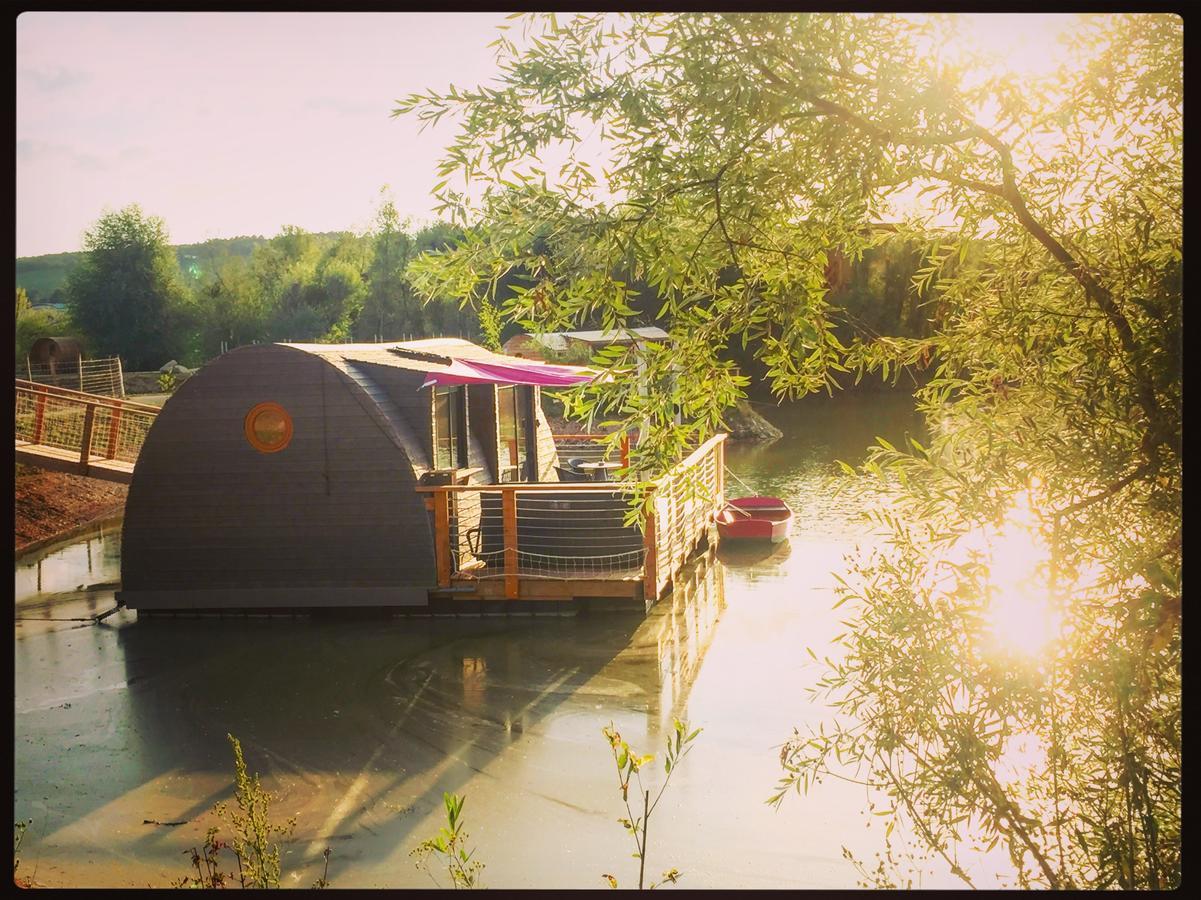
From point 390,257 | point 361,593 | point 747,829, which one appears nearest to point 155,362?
point 390,257

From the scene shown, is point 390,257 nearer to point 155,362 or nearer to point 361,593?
point 155,362

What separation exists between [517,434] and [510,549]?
3.79 m

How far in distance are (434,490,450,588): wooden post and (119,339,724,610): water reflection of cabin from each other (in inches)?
0.6

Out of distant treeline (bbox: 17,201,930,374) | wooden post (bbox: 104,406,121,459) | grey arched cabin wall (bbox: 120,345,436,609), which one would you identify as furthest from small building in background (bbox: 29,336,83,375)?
grey arched cabin wall (bbox: 120,345,436,609)

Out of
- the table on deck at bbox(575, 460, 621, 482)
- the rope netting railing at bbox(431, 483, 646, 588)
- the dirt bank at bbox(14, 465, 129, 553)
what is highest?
the table on deck at bbox(575, 460, 621, 482)

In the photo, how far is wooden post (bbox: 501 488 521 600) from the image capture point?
37.1 ft

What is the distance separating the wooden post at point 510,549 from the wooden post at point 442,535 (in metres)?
0.60

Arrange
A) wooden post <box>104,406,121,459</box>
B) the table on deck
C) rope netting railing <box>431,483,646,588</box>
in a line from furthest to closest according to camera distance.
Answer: wooden post <box>104,406,121,459</box> < the table on deck < rope netting railing <box>431,483,646,588</box>

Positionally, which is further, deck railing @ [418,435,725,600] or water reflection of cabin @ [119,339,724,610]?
water reflection of cabin @ [119,339,724,610]

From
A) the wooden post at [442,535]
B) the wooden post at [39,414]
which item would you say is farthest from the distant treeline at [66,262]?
the wooden post at [442,535]

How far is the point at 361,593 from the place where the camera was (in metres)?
11.6

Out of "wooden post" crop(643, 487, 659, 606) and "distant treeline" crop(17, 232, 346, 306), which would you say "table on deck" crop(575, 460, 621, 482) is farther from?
"distant treeline" crop(17, 232, 346, 306)

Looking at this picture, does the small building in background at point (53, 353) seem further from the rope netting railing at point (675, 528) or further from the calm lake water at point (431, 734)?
the rope netting railing at point (675, 528)

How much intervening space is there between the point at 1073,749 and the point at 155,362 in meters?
42.2
